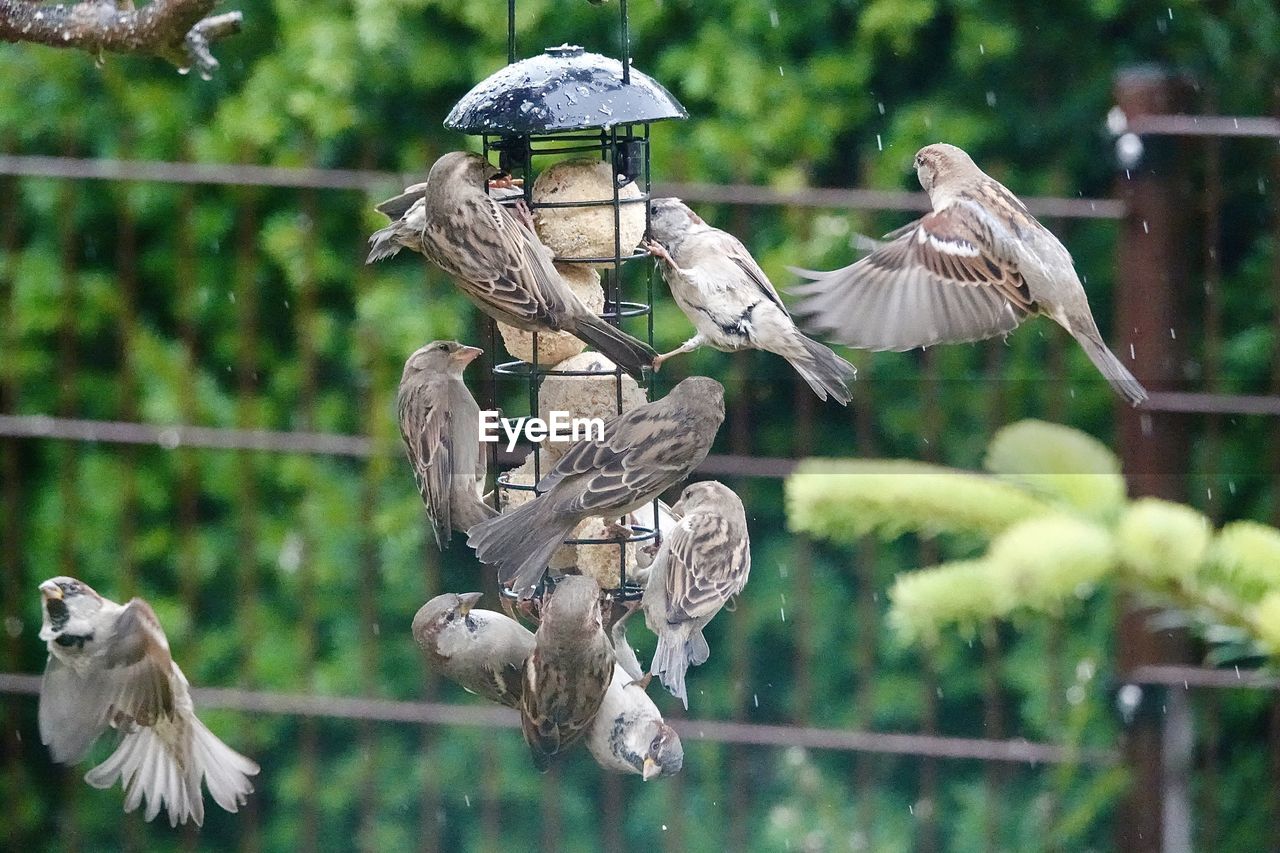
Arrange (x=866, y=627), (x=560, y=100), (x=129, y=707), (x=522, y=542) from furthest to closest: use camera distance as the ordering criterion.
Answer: (x=866, y=627)
(x=129, y=707)
(x=522, y=542)
(x=560, y=100)

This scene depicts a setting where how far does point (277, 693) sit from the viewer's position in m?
4.84

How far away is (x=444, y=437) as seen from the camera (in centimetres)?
319

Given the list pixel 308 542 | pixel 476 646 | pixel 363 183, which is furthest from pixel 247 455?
pixel 476 646

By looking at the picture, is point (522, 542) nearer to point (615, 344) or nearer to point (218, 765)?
point (615, 344)

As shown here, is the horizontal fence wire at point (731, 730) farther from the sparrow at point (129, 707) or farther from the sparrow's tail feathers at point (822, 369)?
the sparrow's tail feathers at point (822, 369)

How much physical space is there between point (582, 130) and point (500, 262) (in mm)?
288

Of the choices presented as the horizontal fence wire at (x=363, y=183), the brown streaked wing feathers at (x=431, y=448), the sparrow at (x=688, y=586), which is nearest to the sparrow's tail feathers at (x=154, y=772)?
the brown streaked wing feathers at (x=431, y=448)

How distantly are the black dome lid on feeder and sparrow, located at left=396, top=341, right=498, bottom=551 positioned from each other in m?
0.60

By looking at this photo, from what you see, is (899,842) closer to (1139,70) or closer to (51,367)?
(1139,70)

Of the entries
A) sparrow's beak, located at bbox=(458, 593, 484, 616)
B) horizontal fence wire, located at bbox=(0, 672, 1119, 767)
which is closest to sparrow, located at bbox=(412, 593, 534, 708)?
sparrow's beak, located at bbox=(458, 593, 484, 616)

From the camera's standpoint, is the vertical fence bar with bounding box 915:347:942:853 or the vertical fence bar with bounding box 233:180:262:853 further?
the vertical fence bar with bounding box 233:180:262:853

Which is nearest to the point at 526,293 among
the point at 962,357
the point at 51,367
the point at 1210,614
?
the point at 1210,614

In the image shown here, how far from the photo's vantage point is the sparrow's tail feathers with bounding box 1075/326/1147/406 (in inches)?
120

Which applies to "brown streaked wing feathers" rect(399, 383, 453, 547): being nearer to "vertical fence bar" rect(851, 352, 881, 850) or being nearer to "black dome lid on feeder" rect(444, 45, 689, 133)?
"black dome lid on feeder" rect(444, 45, 689, 133)
